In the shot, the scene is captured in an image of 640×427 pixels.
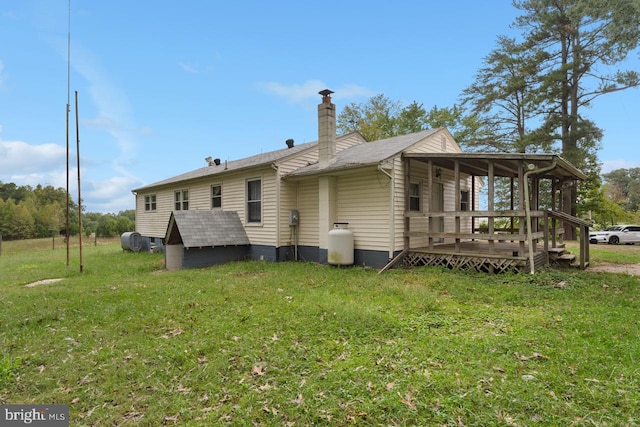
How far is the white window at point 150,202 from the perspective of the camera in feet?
58.7

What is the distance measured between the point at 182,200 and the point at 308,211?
7.62m

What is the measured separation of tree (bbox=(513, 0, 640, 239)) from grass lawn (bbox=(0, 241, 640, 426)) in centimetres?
1591

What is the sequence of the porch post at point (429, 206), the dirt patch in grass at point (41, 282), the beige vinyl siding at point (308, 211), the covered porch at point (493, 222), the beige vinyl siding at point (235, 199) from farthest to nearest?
the beige vinyl siding at point (235, 199) < the beige vinyl siding at point (308, 211) < the porch post at point (429, 206) < the dirt patch in grass at point (41, 282) < the covered porch at point (493, 222)

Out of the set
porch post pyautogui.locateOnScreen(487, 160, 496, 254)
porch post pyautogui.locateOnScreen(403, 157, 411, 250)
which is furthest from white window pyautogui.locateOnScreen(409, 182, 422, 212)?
porch post pyautogui.locateOnScreen(487, 160, 496, 254)

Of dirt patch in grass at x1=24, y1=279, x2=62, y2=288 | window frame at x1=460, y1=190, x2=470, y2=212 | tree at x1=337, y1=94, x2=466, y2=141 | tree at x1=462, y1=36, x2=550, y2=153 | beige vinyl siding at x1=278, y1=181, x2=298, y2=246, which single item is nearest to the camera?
dirt patch in grass at x1=24, y1=279, x2=62, y2=288

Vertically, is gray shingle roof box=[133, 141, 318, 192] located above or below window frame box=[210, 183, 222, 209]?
above

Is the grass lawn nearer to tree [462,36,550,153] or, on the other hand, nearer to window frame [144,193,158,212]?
window frame [144,193,158,212]

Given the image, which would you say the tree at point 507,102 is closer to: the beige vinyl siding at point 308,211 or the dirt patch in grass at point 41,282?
the beige vinyl siding at point 308,211

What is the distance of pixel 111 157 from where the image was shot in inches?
728

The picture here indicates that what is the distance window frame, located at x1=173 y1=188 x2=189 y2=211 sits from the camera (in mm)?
15141

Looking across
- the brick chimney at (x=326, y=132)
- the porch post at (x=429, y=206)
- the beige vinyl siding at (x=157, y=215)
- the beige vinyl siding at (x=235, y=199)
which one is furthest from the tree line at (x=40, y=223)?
the porch post at (x=429, y=206)

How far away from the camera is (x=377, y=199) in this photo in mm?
9219

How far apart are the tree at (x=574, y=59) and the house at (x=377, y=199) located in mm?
10110

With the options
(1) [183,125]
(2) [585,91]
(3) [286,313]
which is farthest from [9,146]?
(2) [585,91]
